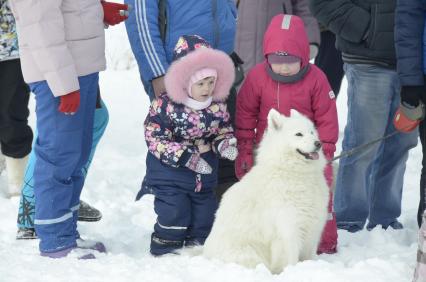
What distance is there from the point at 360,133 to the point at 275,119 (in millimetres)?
1018

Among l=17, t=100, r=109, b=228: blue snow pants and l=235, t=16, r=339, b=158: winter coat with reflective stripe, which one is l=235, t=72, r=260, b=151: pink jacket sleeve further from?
l=17, t=100, r=109, b=228: blue snow pants

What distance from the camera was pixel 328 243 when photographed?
4.07 metres

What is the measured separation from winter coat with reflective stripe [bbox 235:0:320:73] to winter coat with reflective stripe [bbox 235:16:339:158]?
1138 mm

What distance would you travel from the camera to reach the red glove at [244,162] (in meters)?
4.10

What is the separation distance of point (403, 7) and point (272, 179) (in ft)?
4.18

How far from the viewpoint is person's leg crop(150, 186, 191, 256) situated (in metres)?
4.07

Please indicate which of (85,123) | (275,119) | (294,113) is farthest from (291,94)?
(85,123)

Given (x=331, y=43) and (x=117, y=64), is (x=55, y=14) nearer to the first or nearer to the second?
(x=331, y=43)

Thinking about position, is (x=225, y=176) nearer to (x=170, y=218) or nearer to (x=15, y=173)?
(x=170, y=218)

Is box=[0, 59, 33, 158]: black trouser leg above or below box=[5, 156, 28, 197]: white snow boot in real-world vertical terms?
above

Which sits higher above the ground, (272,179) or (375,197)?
(272,179)

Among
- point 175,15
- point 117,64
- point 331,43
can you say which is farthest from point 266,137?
point 117,64

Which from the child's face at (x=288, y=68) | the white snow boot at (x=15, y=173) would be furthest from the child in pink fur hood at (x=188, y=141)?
the white snow boot at (x=15, y=173)

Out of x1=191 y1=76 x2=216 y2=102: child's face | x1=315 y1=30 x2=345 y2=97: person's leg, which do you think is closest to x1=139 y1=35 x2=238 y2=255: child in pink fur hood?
x1=191 y1=76 x2=216 y2=102: child's face
